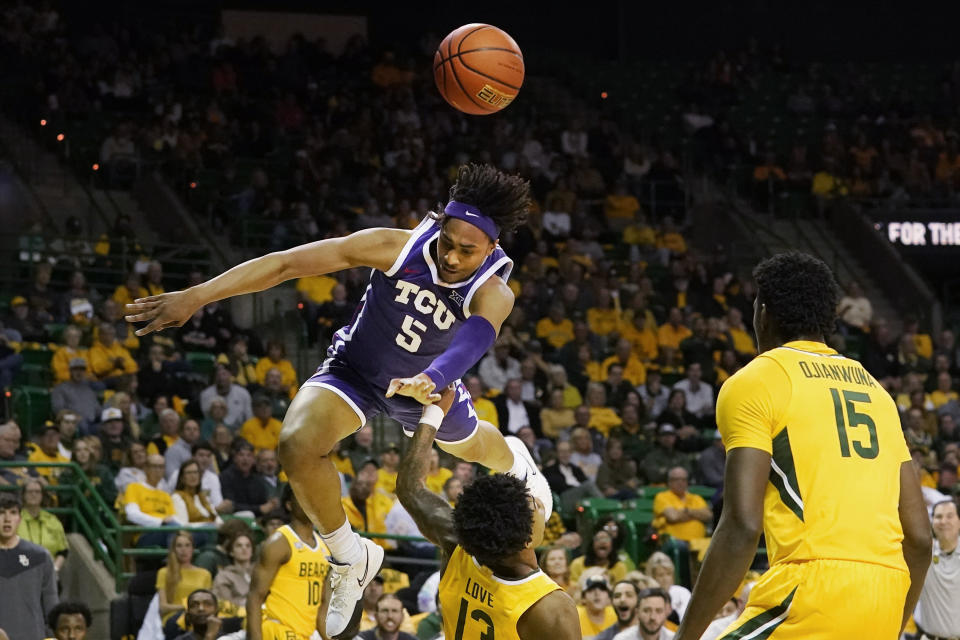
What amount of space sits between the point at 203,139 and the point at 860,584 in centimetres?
1636

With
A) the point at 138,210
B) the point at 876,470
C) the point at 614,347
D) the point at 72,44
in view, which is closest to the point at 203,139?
the point at 138,210

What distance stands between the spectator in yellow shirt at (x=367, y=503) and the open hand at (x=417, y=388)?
6.83 metres

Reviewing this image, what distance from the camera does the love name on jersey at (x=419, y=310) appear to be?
6270 millimetres

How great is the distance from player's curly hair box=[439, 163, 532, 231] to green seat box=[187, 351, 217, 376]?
8965mm

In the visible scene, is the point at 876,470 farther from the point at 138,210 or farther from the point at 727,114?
the point at 727,114

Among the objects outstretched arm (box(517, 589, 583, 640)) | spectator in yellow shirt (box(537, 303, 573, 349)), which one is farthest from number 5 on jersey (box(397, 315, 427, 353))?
spectator in yellow shirt (box(537, 303, 573, 349))

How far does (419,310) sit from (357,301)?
10.2 metres

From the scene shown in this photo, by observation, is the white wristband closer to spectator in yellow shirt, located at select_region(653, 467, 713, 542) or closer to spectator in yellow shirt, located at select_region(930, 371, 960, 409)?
spectator in yellow shirt, located at select_region(653, 467, 713, 542)

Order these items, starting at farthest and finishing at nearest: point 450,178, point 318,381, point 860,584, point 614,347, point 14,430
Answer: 1. point 450,178
2. point 614,347
3. point 14,430
4. point 318,381
5. point 860,584

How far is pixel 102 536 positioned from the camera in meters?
11.9

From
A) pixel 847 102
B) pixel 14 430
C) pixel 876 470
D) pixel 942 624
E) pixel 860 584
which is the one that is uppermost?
pixel 847 102

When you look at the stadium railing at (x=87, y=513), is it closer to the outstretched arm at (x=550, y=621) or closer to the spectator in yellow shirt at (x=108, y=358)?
the spectator in yellow shirt at (x=108, y=358)

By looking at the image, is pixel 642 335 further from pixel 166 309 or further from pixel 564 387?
pixel 166 309

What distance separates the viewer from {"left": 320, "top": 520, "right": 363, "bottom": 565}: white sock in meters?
6.53
